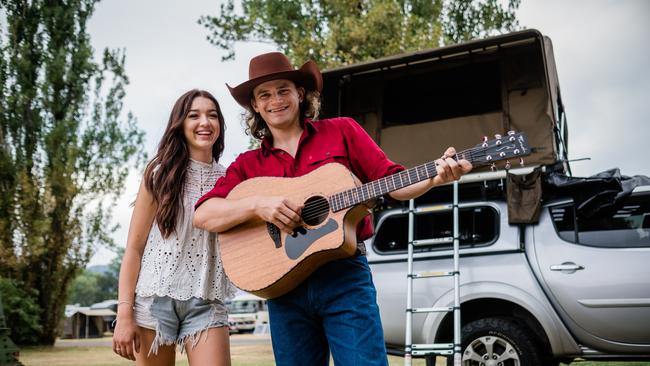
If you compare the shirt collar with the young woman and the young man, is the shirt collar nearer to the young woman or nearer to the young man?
the young man

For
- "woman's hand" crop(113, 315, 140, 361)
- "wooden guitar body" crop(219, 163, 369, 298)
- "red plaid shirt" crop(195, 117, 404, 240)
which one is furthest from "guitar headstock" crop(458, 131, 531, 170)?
"woman's hand" crop(113, 315, 140, 361)

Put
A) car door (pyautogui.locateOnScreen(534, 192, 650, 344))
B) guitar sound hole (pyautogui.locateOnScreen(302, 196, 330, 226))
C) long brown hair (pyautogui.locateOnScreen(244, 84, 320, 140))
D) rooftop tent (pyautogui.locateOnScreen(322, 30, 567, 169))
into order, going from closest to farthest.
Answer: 1. guitar sound hole (pyautogui.locateOnScreen(302, 196, 330, 226))
2. long brown hair (pyautogui.locateOnScreen(244, 84, 320, 140))
3. car door (pyautogui.locateOnScreen(534, 192, 650, 344))
4. rooftop tent (pyautogui.locateOnScreen(322, 30, 567, 169))

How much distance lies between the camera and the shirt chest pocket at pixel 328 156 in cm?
265

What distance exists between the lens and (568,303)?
5320mm

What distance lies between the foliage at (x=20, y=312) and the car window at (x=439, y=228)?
1376 centimetres

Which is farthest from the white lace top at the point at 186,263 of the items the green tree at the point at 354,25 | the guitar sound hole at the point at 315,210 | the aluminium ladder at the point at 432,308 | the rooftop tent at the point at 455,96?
the green tree at the point at 354,25

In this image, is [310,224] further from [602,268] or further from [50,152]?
[50,152]

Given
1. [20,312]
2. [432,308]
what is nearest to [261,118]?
[432,308]

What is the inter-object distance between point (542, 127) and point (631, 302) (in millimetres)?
2154

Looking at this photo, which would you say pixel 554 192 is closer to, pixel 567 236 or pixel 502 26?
pixel 567 236

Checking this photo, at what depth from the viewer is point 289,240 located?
8.61 ft

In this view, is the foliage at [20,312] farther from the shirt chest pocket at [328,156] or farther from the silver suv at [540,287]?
the shirt chest pocket at [328,156]

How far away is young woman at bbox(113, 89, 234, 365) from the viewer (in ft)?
9.21

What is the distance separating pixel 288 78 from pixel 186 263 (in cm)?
95
